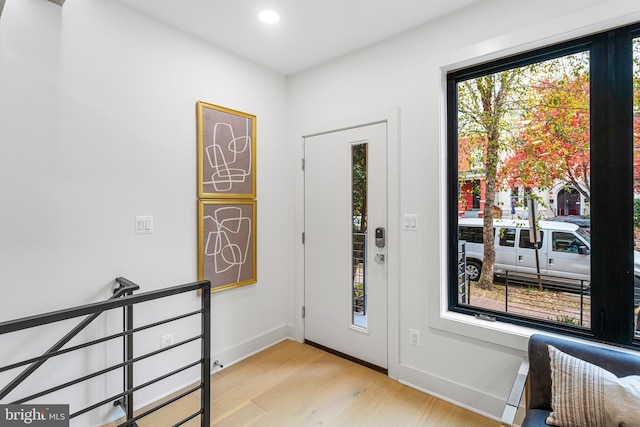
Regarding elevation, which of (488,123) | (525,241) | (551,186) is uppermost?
(488,123)

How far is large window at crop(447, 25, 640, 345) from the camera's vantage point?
1.72 m

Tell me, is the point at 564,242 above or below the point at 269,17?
below

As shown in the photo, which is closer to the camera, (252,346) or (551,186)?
(551,186)

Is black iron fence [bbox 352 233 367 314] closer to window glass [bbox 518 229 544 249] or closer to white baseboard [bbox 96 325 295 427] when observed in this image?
white baseboard [bbox 96 325 295 427]

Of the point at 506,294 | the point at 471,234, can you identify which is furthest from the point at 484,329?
the point at 471,234

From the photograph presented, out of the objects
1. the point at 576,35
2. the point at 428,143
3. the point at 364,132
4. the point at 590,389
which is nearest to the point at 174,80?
the point at 364,132

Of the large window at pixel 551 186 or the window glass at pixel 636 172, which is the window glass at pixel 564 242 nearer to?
the large window at pixel 551 186

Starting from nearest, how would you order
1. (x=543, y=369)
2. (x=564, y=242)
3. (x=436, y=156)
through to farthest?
(x=543, y=369), (x=564, y=242), (x=436, y=156)

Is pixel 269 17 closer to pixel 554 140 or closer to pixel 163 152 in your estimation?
pixel 163 152

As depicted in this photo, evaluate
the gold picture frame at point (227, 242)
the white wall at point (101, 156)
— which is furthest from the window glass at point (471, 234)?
the white wall at point (101, 156)

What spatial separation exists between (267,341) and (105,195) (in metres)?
1.85

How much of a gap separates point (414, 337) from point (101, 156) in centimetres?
242

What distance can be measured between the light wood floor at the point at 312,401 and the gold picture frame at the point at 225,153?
4.68 ft

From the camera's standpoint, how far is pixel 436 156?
7.38ft
